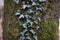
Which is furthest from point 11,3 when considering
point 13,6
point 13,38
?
point 13,38

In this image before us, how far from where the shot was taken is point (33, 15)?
3.53m

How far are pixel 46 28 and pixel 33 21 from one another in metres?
0.28

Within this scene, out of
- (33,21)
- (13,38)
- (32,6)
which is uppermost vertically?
(32,6)

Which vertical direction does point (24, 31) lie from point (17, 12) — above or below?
below

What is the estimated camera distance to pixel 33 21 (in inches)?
139

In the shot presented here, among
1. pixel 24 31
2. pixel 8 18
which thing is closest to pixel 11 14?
pixel 8 18

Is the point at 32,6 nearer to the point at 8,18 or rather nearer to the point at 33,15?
the point at 33,15

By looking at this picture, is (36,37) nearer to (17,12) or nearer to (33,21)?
(33,21)

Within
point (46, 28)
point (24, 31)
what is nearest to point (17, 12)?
point (24, 31)

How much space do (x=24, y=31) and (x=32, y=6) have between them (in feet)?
1.51

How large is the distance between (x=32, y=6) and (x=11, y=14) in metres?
0.40

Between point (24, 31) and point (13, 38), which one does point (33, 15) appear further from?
point (13, 38)

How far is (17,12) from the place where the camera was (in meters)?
3.48

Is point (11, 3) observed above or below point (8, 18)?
above
